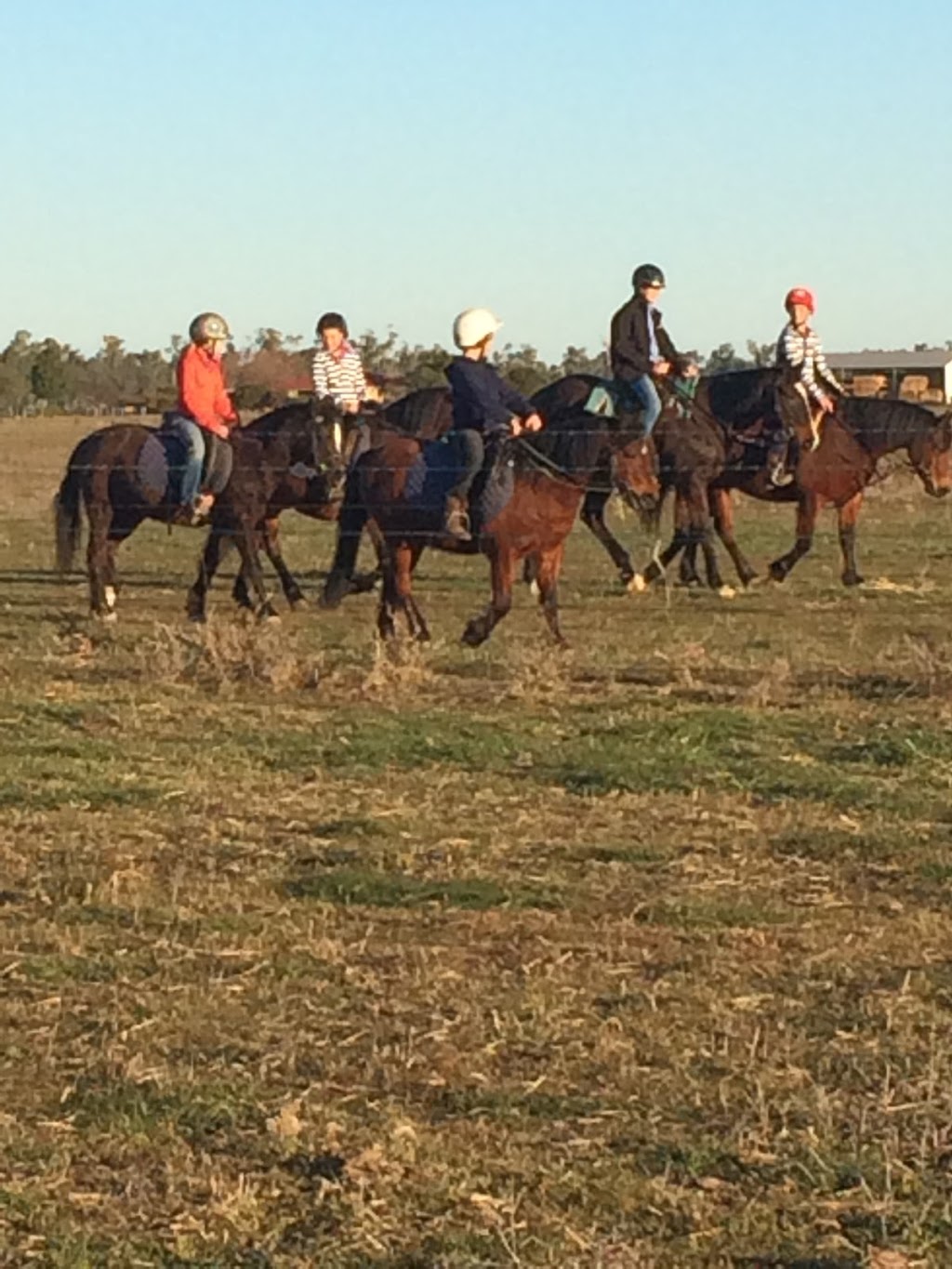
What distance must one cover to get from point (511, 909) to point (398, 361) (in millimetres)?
53391

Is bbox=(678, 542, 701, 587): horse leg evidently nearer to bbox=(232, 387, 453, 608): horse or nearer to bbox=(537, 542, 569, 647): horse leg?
bbox=(232, 387, 453, 608): horse

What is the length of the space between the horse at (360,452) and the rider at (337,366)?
0.21 meters

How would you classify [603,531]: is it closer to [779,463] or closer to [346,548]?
[779,463]

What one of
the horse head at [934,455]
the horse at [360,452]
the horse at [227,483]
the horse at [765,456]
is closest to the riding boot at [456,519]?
the horse at [360,452]

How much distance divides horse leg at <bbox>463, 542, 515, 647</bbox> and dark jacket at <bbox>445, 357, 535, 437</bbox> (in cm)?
78

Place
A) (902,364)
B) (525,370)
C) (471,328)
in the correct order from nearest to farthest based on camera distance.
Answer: (471,328)
(525,370)
(902,364)

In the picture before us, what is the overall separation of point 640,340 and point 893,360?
282 feet

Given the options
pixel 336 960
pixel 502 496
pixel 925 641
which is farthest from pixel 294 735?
pixel 925 641

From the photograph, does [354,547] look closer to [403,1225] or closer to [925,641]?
[925,641]

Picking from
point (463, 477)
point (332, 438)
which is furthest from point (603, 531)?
point (463, 477)

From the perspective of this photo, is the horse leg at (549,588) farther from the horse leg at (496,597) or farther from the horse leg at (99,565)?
the horse leg at (99,565)

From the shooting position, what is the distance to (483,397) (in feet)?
43.6

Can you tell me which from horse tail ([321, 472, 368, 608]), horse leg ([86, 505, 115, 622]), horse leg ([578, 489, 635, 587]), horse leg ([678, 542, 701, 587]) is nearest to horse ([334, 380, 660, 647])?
horse tail ([321, 472, 368, 608])

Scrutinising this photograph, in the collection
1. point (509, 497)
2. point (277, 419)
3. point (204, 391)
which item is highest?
point (204, 391)
